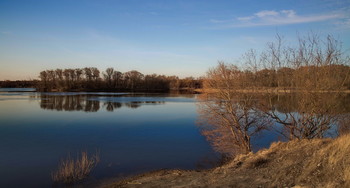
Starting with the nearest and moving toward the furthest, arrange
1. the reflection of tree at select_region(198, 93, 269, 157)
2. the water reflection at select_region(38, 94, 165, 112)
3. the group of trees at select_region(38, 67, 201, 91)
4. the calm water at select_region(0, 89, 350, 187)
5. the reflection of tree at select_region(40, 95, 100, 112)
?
the calm water at select_region(0, 89, 350, 187) < the reflection of tree at select_region(198, 93, 269, 157) < the reflection of tree at select_region(40, 95, 100, 112) < the water reflection at select_region(38, 94, 165, 112) < the group of trees at select_region(38, 67, 201, 91)

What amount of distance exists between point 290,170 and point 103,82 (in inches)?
4254

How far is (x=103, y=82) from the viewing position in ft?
360

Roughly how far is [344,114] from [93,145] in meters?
14.0

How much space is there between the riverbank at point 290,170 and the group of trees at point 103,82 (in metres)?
Result: 86.1

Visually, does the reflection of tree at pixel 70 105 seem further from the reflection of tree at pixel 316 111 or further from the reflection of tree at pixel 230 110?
the reflection of tree at pixel 316 111

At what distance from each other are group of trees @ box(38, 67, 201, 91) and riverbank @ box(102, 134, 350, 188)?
86.1 m

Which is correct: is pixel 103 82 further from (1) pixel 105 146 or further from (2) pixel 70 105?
(1) pixel 105 146

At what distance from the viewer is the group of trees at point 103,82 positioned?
325 feet

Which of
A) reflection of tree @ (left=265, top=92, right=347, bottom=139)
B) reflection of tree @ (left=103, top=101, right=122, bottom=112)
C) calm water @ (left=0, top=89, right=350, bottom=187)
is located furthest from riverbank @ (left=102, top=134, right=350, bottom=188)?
reflection of tree @ (left=103, top=101, right=122, bottom=112)

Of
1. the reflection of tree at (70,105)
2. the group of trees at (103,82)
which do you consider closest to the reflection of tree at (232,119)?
the reflection of tree at (70,105)

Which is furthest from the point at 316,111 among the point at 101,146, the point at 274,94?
the point at 101,146

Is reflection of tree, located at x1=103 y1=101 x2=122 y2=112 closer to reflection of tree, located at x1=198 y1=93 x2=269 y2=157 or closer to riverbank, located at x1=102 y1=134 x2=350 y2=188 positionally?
reflection of tree, located at x1=198 y1=93 x2=269 y2=157

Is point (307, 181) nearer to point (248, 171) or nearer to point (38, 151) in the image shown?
point (248, 171)

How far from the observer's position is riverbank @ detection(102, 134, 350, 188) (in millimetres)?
6062
